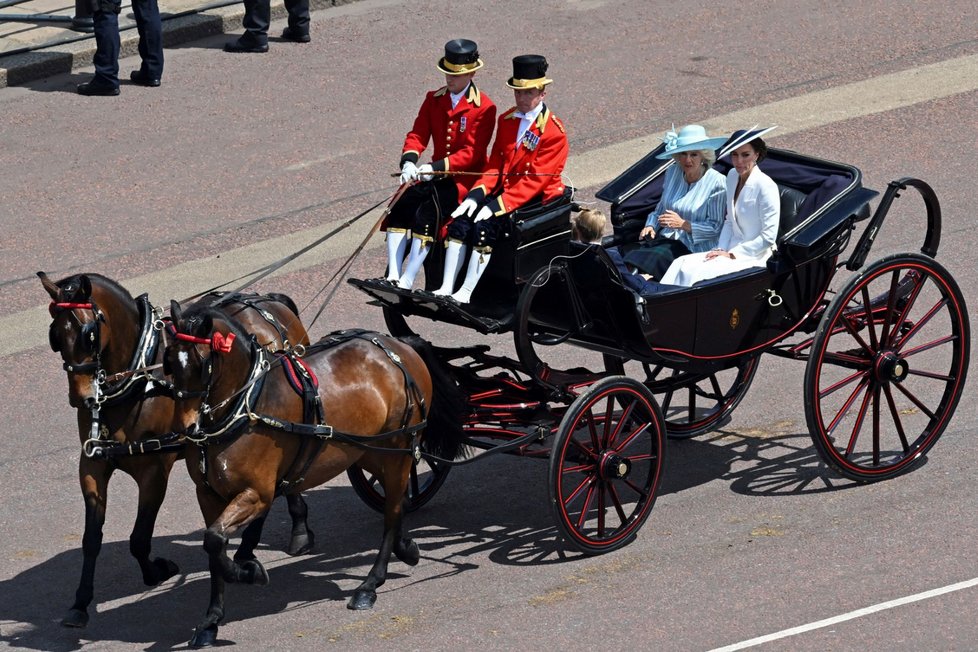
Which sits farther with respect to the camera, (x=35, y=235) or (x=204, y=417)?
(x=35, y=235)

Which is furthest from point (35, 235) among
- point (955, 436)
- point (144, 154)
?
point (955, 436)

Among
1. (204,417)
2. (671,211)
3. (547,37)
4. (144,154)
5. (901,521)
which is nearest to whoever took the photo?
(204,417)

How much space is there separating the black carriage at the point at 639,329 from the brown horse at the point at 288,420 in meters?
0.46

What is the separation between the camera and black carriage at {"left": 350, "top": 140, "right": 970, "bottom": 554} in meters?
8.03

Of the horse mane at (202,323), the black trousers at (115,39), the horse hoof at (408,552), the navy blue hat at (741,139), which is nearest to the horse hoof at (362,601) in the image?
the horse hoof at (408,552)

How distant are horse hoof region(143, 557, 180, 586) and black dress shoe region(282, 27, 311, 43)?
8.93 metres

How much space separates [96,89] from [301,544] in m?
7.81

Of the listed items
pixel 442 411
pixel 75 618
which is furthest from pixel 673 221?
pixel 75 618

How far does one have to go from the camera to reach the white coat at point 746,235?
8391 millimetres

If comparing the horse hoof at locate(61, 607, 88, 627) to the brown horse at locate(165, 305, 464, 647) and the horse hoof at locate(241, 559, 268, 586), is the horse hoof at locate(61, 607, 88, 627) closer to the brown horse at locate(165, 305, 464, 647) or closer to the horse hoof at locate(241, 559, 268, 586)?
the brown horse at locate(165, 305, 464, 647)

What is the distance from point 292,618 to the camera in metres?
7.62

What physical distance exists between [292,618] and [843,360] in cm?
318

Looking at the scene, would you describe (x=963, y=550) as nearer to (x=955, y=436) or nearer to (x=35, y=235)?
(x=955, y=436)

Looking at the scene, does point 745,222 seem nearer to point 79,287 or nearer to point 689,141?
point 689,141
